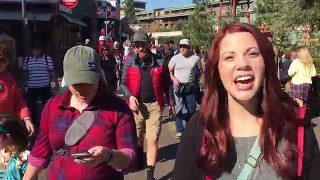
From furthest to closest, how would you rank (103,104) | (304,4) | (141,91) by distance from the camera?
(304,4) < (141,91) < (103,104)

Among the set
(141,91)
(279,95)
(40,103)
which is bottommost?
(40,103)

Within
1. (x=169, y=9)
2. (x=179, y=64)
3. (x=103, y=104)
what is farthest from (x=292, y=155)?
(x=169, y=9)

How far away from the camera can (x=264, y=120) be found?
6.68 ft

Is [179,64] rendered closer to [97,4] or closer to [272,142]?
[272,142]

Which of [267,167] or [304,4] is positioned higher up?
[304,4]

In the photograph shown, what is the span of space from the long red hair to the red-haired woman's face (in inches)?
1.1

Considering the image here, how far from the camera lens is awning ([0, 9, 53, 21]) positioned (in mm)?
20250

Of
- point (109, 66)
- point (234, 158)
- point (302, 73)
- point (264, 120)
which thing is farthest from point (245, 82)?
point (302, 73)

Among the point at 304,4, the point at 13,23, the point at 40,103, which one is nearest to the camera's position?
the point at 40,103

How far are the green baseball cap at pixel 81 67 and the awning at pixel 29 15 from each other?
1824cm

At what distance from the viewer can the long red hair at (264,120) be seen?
6.42 feet

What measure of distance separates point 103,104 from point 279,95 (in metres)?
1.02

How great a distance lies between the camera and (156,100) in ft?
20.2

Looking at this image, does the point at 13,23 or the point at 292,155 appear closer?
the point at 292,155
